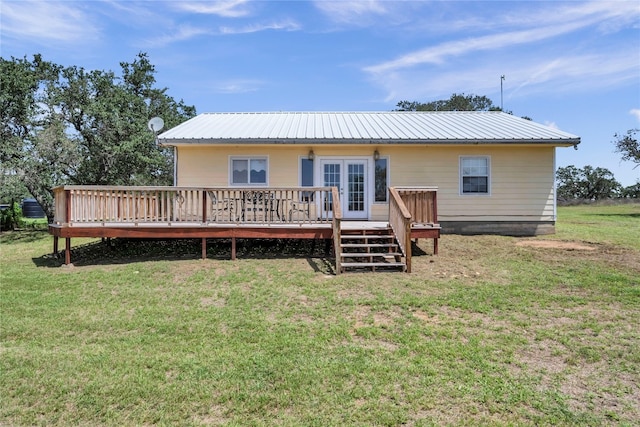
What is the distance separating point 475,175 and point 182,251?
869 cm

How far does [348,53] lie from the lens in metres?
18.6

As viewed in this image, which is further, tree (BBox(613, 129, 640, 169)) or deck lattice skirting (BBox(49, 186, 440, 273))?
tree (BBox(613, 129, 640, 169))

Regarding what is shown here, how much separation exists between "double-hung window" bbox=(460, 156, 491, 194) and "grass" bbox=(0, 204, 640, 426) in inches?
174

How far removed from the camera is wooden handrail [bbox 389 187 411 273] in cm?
766

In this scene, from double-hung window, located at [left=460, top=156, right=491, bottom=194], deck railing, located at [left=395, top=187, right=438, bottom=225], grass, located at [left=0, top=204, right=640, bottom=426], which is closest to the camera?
grass, located at [left=0, top=204, right=640, bottom=426]

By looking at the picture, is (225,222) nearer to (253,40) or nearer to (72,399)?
(72,399)

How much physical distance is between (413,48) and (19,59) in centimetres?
1696

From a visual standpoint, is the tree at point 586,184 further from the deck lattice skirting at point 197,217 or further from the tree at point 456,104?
the deck lattice skirting at point 197,217

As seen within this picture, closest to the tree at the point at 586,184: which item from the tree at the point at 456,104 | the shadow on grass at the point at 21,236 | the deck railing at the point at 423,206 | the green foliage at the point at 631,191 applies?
the green foliage at the point at 631,191

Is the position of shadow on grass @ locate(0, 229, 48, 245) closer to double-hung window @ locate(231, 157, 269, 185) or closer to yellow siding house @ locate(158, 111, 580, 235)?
yellow siding house @ locate(158, 111, 580, 235)

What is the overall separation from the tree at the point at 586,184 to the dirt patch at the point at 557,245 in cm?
3447

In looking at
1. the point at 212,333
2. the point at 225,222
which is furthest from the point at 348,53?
the point at 212,333

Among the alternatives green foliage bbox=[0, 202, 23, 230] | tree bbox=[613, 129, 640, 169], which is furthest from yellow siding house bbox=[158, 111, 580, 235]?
tree bbox=[613, 129, 640, 169]

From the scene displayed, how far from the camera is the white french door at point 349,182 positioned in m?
12.0
